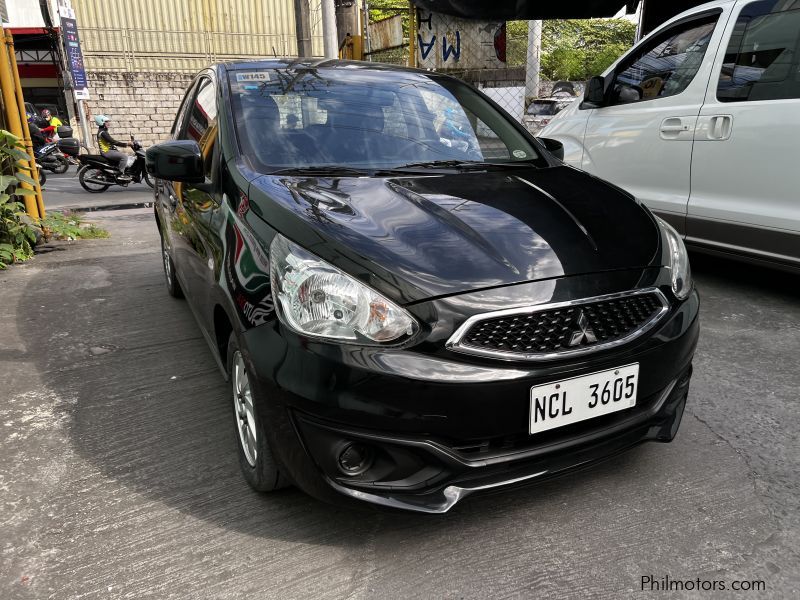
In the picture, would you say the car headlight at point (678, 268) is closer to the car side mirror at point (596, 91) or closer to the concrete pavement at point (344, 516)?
the concrete pavement at point (344, 516)

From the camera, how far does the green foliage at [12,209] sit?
5.51m

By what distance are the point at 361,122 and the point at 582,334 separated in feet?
4.93

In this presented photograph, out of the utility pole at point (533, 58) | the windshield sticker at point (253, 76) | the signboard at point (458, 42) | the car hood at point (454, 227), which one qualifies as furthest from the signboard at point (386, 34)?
the car hood at point (454, 227)

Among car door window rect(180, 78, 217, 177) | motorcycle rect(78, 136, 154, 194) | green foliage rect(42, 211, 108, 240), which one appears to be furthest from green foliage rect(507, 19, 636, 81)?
car door window rect(180, 78, 217, 177)

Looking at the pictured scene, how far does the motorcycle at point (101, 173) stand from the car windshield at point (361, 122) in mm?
8862

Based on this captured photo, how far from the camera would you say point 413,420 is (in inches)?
66.0

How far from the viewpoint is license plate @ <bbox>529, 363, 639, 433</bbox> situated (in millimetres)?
1756

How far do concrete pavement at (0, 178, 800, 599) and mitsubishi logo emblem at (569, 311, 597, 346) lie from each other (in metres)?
0.57

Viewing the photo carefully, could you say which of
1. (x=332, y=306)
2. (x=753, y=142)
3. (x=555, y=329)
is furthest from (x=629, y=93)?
(x=332, y=306)

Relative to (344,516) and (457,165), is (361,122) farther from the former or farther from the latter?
(344,516)

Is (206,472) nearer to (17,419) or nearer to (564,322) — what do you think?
(17,419)

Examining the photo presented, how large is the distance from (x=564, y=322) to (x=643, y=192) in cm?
317

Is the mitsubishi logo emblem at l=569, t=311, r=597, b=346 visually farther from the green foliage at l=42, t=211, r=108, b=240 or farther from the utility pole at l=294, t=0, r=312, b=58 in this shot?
the utility pole at l=294, t=0, r=312, b=58

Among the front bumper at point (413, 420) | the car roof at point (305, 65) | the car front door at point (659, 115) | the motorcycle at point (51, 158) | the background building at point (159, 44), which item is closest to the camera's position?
the front bumper at point (413, 420)
